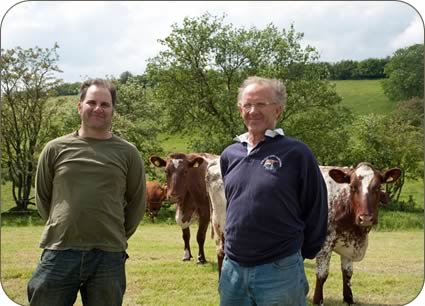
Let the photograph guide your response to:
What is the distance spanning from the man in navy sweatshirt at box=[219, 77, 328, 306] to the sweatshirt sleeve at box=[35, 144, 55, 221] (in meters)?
1.34

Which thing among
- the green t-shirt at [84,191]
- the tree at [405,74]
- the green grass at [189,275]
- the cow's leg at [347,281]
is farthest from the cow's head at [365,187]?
the tree at [405,74]

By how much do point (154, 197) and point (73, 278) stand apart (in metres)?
14.5

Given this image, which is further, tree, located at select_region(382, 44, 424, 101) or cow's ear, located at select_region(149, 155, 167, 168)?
tree, located at select_region(382, 44, 424, 101)

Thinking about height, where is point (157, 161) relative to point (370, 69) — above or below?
below

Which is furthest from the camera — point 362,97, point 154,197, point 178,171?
point 362,97

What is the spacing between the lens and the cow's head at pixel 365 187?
5.97 m

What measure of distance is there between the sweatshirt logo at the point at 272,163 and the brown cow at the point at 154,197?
14.5m

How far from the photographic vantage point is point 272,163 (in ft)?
10.7

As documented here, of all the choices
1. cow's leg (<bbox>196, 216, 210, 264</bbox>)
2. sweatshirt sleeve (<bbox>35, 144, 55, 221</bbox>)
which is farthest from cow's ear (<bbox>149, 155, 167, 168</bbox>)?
sweatshirt sleeve (<bbox>35, 144, 55, 221</bbox>)

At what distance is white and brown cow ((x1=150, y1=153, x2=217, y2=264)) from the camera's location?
8.78 m

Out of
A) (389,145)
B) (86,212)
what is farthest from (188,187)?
(389,145)

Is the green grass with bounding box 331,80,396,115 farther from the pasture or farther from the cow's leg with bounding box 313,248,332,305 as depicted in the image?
the cow's leg with bounding box 313,248,332,305

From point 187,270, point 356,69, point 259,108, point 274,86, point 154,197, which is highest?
point 356,69

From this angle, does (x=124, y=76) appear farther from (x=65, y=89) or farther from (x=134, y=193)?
(x=134, y=193)
